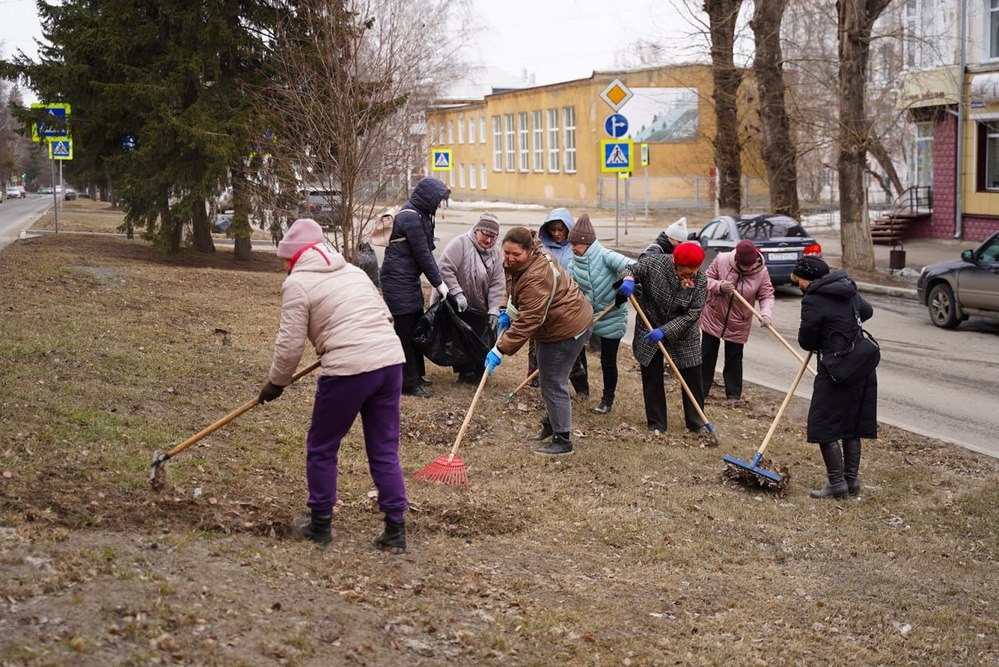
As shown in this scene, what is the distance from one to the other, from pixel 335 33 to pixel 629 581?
1272 cm

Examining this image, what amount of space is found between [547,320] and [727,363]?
11.6 ft

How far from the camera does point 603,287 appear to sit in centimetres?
1008

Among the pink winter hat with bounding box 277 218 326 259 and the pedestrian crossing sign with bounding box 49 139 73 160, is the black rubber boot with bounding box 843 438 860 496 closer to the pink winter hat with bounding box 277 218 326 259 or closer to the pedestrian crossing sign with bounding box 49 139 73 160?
the pink winter hat with bounding box 277 218 326 259

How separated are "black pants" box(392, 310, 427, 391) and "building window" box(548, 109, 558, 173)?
1935 inches

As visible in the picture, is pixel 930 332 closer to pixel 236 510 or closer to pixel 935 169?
pixel 236 510

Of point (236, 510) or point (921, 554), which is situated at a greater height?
point (236, 510)

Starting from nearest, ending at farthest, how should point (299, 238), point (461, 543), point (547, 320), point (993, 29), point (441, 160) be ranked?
point (299, 238), point (461, 543), point (547, 320), point (993, 29), point (441, 160)

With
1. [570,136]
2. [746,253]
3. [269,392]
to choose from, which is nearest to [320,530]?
[269,392]

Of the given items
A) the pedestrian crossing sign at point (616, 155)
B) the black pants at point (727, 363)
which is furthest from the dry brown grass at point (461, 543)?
the pedestrian crossing sign at point (616, 155)

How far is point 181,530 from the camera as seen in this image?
575 centimetres

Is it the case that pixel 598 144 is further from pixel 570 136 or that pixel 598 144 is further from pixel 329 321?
pixel 329 321

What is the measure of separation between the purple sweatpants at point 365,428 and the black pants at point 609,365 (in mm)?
4303

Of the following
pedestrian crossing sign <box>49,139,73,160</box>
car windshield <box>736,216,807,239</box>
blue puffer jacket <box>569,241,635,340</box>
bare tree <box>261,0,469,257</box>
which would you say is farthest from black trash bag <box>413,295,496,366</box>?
pedestrian crossing sign <box>49,139,73,160</box>

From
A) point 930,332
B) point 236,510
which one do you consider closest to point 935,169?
point 930,332
